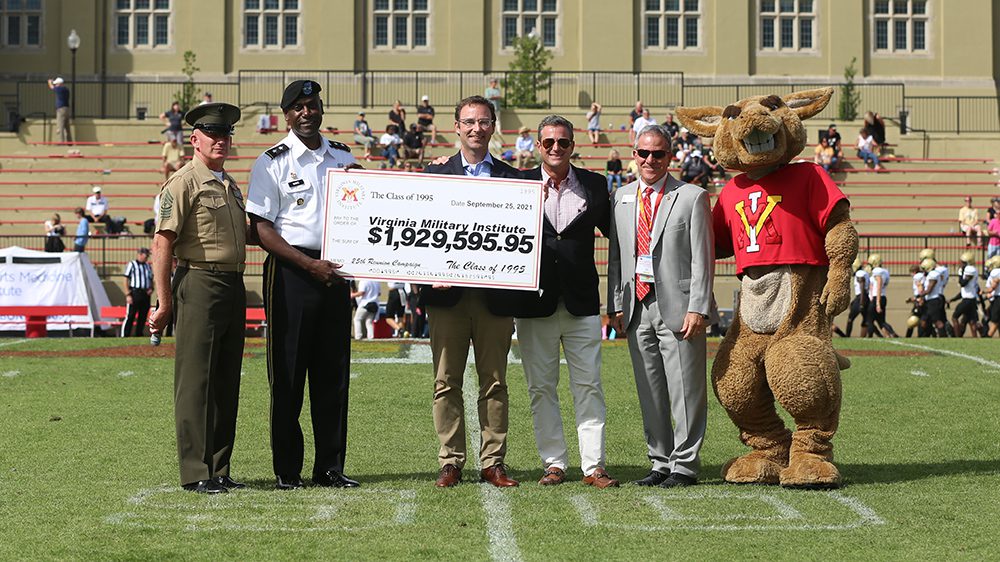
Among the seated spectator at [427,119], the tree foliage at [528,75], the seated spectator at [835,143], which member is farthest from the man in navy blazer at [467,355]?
the tree foliage at [528,75]

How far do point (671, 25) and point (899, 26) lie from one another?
7.24 metres

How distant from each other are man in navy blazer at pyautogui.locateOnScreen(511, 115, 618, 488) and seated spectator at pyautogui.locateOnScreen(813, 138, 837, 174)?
27.7 metres

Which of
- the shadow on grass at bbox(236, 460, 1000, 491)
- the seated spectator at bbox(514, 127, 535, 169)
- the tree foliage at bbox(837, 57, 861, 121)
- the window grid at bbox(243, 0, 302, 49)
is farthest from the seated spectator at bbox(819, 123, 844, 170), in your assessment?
the shadow on grass at bbox(236, 460, 1000, 491)

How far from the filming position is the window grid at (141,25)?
44750 millimetres

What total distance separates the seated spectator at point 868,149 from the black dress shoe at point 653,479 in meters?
30.2

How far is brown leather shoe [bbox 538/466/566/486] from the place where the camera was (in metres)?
8.12

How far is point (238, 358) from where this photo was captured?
8164 mm

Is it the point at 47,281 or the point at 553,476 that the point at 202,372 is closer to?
the point at 553,476

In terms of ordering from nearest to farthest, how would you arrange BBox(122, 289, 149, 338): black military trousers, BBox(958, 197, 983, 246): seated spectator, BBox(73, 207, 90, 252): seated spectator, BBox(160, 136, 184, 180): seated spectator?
BBox(122, 289, 149, 338): black military trousers
BBox(73, 207, 90, 252): seated spectator
BBox(958, 197, 983, 246): seated spectator
BBox(160, 136, 184, 180): seated spectator

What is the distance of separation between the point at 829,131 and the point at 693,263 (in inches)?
1158

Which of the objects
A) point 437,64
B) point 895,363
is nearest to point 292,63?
point 437,64

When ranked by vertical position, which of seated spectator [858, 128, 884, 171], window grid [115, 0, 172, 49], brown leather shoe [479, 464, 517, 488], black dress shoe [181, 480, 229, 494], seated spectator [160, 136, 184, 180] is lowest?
black dress shoe [181, 480, 229, 494]

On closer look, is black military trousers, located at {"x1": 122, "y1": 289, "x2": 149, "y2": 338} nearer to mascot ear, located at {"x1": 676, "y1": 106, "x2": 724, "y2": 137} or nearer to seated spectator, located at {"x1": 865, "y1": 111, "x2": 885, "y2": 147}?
mascot ear, located at {"x1": 676, "y1": 106, "x2": 724, "y2": 137}

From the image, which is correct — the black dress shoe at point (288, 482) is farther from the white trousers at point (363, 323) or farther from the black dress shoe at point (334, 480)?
the white trousers at point (363, 323)
